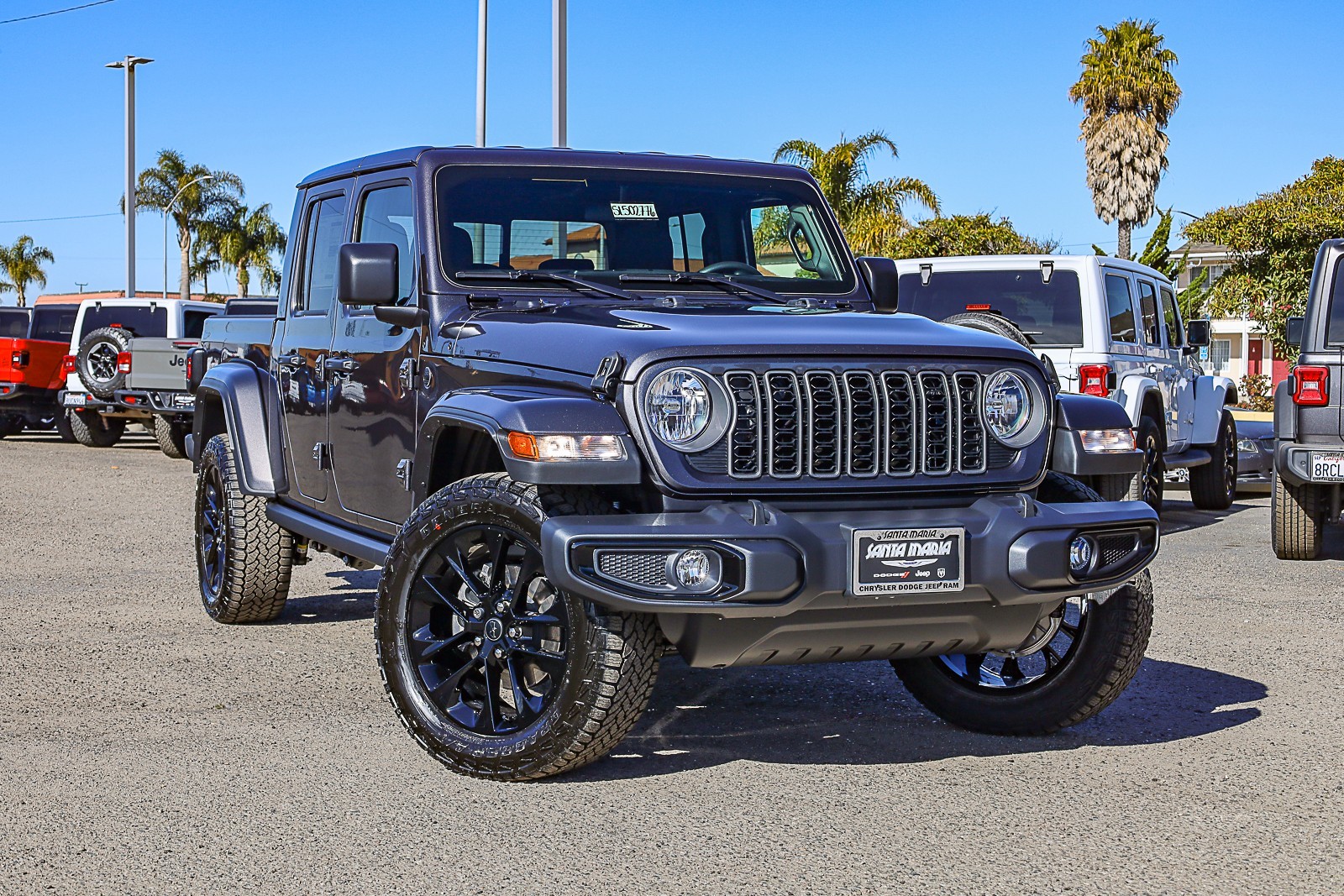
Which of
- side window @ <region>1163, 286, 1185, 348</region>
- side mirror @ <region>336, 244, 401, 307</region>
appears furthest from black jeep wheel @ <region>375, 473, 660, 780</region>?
side window @ <region>1163, 286, 1185, 348</region>

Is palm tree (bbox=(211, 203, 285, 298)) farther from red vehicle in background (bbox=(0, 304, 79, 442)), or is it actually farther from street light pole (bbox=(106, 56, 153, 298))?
red vehicle in background (bbox=(0, 304, 79, 442))

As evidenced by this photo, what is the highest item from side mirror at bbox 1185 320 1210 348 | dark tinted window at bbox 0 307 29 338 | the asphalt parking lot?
dark tinted window at bbox 0 307 29 338

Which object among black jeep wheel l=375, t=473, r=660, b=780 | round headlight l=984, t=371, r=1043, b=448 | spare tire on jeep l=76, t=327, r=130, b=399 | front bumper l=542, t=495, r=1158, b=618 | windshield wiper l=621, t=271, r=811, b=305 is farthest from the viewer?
spare tire on jeep l=76, t=327, r=130, b=399

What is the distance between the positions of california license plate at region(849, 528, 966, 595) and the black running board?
69.9 inches

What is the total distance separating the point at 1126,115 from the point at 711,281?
36.0 meters

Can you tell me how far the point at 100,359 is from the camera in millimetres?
18594

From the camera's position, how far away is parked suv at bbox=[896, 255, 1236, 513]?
10.7m

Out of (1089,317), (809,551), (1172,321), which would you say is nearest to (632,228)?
(809,551)

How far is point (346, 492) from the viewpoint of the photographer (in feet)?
20.0

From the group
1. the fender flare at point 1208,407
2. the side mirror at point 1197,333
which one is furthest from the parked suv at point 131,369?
the fender flare at point 1208,407

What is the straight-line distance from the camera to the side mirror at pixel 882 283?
610cm

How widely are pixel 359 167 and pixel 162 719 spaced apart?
226 cm

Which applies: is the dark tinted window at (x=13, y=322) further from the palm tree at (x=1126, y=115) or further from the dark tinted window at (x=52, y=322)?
the palm tree at (x=1126, y=115)

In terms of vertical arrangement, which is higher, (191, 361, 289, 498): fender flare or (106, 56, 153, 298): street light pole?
(106, 56, 153, 298): street light pole
